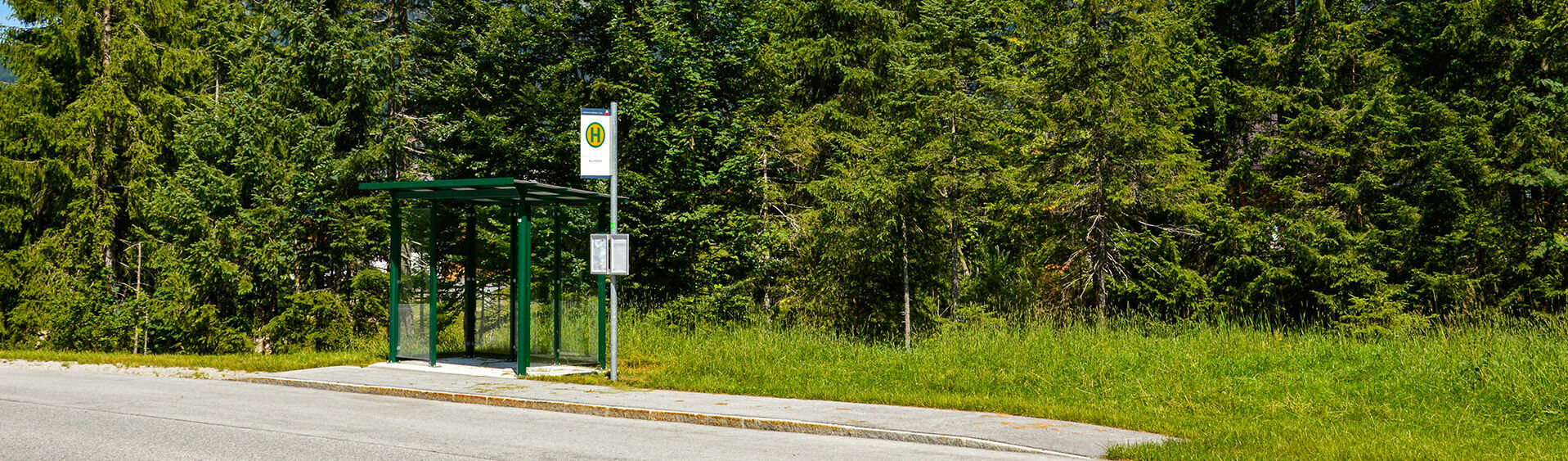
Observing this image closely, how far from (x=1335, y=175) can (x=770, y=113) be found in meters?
13.8

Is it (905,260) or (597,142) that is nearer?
(597,142)

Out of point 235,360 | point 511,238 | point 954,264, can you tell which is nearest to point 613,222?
point 511,238

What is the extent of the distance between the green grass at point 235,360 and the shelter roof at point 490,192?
3.17 meters

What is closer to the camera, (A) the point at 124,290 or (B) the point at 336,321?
(B) the point at 336,321

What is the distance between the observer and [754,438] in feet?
29.7

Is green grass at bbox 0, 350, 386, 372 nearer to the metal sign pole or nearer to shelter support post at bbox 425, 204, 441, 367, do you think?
shelter support post at bbox 425, 204, 441, 367

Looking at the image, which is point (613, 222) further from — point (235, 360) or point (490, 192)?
point (235, 360)

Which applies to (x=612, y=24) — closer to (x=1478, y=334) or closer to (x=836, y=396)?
(x=836, y=396)

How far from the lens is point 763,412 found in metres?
10.2

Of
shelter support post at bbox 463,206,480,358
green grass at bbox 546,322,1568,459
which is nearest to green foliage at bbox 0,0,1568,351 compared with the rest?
green grass at bbox 546,322,1568,459

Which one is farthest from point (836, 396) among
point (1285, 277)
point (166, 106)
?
point (166, 106)

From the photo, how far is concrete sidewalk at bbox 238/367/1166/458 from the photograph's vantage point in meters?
8.64

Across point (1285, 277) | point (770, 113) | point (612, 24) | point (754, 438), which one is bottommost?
point (754, 438)

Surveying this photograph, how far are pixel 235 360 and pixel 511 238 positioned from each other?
5569mm
